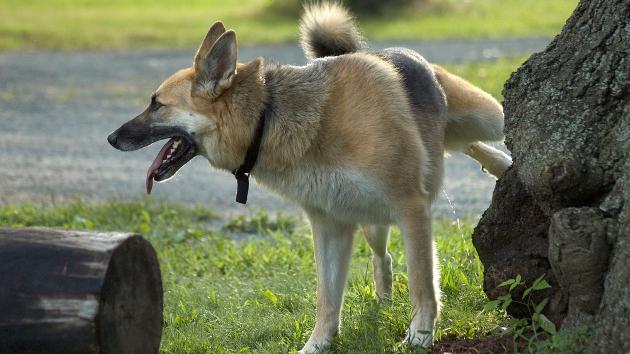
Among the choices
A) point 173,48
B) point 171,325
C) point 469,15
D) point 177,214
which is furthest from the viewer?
point 469,15

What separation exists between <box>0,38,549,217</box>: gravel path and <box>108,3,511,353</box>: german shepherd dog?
8.42 ft

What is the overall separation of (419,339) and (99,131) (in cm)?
891

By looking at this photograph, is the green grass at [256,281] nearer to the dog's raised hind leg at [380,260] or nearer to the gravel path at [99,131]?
the dog's raised hind leg at [380,260]

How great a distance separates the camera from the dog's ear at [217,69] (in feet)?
16.6

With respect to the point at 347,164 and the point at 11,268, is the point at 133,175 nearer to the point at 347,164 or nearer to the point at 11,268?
the point at 347,164

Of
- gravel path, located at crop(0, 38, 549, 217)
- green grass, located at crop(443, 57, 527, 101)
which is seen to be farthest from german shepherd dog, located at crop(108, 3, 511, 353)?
green grass, located at crop(443, 57, 527, 101)

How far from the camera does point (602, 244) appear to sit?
388 centimetres

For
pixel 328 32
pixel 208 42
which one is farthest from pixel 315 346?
pixel 328 32

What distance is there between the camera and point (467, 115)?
6.00 m

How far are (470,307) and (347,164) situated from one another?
0.99m

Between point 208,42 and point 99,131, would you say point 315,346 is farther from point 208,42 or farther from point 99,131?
point 99,131

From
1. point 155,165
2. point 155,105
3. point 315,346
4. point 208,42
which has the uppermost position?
point 208,42

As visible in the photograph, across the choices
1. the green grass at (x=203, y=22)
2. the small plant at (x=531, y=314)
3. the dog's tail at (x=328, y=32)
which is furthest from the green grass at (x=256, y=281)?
the green grass at (x=203, y=22)

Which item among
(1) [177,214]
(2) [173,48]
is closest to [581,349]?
(1) [177,214]
